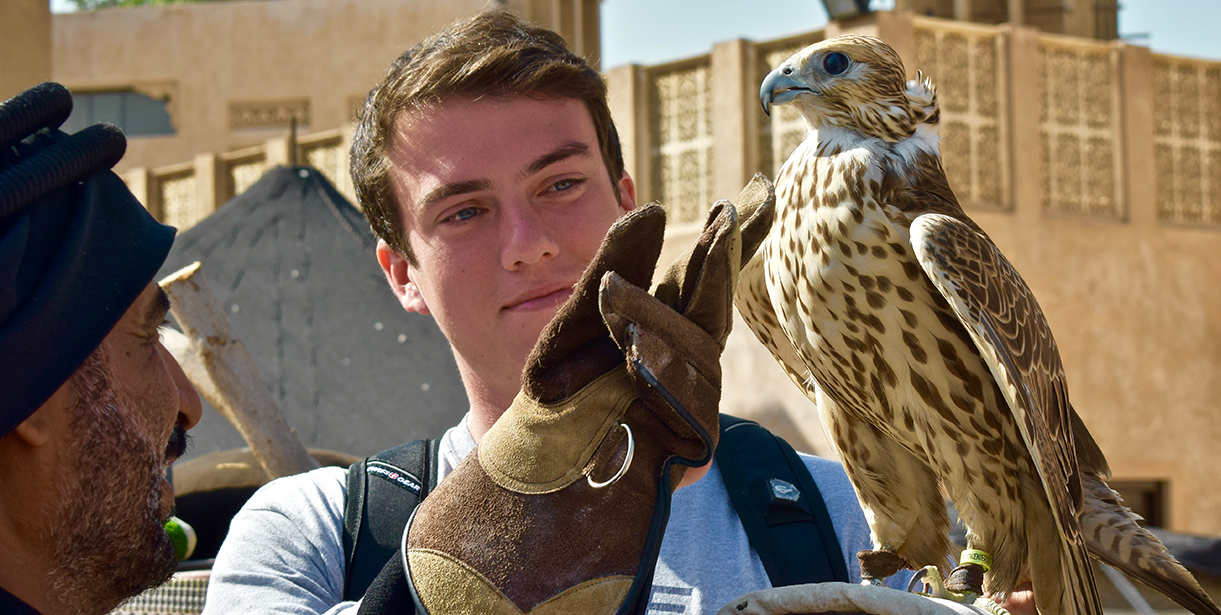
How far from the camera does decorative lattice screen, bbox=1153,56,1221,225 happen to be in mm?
11609

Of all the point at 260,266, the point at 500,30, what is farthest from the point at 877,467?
the point at 260,266

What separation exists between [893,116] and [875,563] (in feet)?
2.48

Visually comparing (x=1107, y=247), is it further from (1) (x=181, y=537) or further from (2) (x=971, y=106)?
(1) (x=181, y=537)

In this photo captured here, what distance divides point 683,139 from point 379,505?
9.46m

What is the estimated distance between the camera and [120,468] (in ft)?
5.29

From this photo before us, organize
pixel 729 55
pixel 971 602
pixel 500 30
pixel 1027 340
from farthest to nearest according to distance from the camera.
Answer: pixel 729 55 → pixel 500 30 → pixel 1027 340 → pixel 971 602

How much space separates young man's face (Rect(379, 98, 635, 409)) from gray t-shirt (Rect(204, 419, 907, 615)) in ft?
0.94

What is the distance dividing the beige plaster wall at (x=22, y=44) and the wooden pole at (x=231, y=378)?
7.17 meters

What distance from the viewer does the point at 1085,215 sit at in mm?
11242

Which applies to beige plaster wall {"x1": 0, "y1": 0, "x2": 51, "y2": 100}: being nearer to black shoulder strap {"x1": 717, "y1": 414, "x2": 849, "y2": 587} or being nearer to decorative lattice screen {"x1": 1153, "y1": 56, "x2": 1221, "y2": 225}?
black shoulder strap {"x1": 717, "y1": 414, "x2": 849, "y2": 587}

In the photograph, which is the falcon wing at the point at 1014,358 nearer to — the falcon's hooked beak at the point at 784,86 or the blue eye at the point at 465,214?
the falcon's hooked beak at the point at 784,86

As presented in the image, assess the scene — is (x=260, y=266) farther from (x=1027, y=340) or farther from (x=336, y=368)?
(x=1027, y=340)

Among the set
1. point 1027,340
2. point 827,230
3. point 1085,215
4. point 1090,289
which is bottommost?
point 1090,289

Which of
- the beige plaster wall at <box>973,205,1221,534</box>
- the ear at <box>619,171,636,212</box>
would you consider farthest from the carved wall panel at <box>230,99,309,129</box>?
the ear at <box>619,171,636,212</box>
